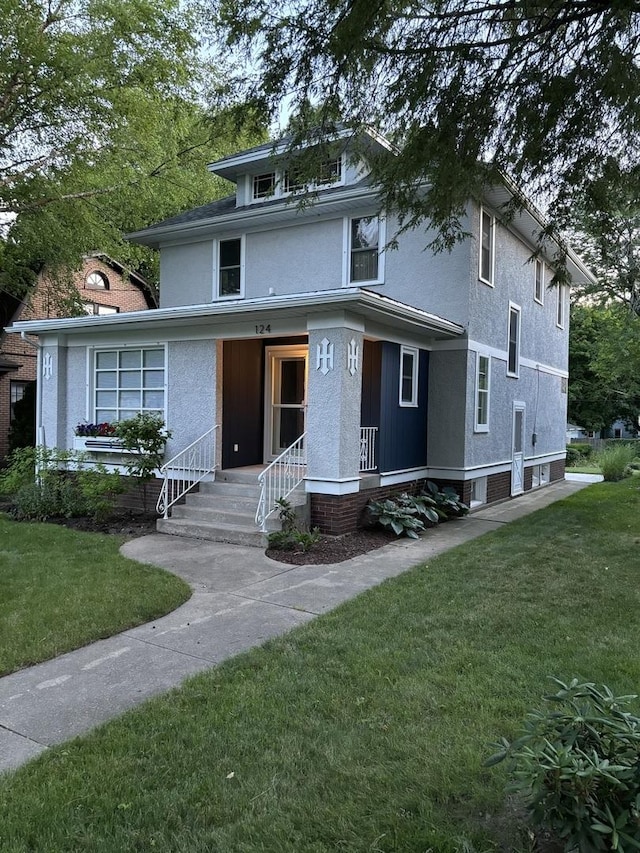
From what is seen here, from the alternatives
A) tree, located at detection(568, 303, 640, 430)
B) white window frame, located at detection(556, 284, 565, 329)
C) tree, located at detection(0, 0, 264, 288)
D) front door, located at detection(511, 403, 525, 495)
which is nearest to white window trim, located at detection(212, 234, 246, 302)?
tree, located at detection(0, 0, 264, 288)

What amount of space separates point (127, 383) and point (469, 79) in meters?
8.01

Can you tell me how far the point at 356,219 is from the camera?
36.9ft

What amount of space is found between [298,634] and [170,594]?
1.62 meters

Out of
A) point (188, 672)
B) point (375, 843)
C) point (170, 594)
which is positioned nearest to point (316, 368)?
point (170, 594)

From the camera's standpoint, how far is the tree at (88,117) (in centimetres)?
1177

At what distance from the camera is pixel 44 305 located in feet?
56.4

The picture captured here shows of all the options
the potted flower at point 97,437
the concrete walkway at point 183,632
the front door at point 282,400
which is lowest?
the concrete walkway at point 183,632

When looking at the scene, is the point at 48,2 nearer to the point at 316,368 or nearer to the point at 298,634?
the point at 316,368

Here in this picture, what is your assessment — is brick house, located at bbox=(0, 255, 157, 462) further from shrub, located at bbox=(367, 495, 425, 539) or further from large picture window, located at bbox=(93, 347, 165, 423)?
shrub, located at bbox=(367, 495, 425, 539)

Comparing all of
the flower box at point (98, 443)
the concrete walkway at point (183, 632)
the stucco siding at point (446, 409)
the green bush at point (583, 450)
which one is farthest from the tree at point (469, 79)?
the green bush at point (583, 450)

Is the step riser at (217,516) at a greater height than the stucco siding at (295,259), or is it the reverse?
the stucco siding at (295,259)

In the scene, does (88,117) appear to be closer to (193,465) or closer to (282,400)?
(282,400)

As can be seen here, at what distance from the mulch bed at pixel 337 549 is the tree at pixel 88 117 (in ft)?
26.7

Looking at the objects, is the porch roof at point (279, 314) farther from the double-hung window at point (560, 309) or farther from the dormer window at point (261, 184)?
the double-hung window at point (560, 309)
